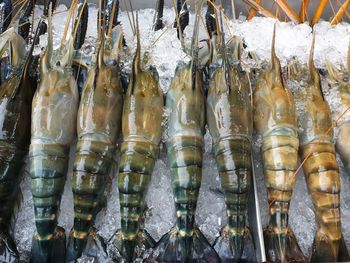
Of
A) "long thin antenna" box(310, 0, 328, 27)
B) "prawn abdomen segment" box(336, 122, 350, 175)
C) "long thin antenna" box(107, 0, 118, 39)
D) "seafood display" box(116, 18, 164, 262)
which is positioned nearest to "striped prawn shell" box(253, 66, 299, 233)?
"prawn abdomen segment" box(336, 122, 350, 175)

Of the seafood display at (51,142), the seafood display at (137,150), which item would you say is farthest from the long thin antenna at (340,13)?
the seafood display at (51,142)

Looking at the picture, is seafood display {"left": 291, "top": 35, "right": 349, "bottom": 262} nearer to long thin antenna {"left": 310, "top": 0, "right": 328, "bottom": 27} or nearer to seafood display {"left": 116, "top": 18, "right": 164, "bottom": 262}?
long thin antenna {"left": 310, "top": 0, "right": 328, "bottom": 27}

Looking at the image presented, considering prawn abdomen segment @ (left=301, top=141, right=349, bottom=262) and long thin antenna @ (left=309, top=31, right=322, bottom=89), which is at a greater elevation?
long thin antenna @ (left=309, top=31, right=322, bottom=89)

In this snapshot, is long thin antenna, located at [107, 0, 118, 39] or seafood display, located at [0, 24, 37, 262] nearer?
seafood display, located at [0, 24, 37, 262]

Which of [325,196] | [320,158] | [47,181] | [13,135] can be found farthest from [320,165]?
[13,135]

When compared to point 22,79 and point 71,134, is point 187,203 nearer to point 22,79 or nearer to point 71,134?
point 71,134

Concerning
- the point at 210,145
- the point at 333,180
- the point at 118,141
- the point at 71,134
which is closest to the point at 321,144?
the point at 333,180
